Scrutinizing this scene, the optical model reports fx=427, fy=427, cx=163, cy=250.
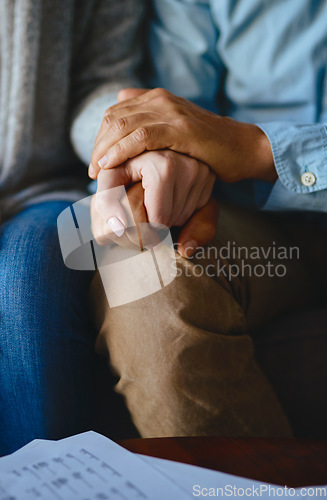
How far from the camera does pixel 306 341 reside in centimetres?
56

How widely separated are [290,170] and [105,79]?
373 millimetres

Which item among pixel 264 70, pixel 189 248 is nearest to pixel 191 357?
pixel 189 248

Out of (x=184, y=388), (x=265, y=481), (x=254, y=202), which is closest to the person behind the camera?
(x=265, y=481)

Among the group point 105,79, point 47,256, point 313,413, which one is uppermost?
point 105,79

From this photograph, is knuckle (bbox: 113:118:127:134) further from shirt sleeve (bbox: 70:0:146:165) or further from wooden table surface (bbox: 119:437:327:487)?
wooden table surface (bbox: 119:437:327:487)

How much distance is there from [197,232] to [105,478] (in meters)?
0.30

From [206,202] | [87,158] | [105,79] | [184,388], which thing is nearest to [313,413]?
[184,388]

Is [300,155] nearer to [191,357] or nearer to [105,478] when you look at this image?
[191,357]

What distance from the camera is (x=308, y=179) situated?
588mm

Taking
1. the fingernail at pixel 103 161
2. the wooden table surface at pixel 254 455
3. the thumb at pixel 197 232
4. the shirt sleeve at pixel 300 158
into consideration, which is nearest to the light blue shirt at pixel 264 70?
the shirt sleeve at pixel 300 158

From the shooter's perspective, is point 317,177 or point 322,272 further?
point 322,272

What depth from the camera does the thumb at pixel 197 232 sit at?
0.51 metres

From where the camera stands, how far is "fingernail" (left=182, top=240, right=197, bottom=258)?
0.51 m

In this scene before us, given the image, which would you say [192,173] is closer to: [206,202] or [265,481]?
[206,202]
